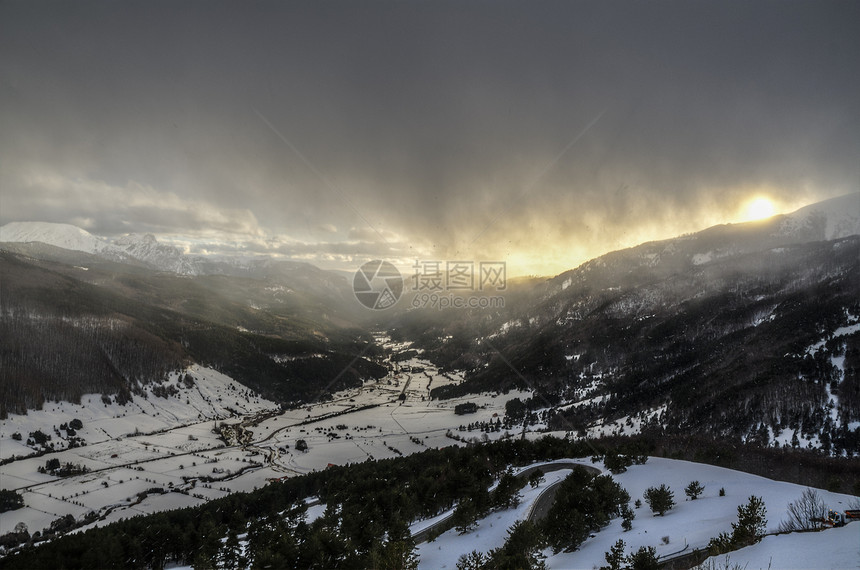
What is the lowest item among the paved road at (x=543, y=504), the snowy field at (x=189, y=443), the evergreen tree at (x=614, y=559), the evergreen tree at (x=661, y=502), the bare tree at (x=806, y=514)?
the snowy field at (x=189, y=443)

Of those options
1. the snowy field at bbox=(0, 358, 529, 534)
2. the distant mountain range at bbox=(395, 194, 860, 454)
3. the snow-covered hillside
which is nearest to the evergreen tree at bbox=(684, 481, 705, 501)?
the snow-covered hillside

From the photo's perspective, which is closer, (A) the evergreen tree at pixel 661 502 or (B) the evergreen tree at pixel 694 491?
(A) the evergreen tree at pixel 661 502

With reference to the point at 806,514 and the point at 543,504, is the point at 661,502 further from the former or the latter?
the point at 543,504

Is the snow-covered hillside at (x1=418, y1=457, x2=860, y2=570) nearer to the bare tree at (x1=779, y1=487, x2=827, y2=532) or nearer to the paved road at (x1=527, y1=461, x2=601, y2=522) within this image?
the bare tree at (x1=779, y1=487, x2=827, y2=532)

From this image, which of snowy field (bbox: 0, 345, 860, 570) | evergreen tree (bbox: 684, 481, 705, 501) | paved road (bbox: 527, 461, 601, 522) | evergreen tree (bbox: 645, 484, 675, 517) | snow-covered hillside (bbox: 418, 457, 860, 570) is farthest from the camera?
paved road (bbox: 527, 461, 601, 522)

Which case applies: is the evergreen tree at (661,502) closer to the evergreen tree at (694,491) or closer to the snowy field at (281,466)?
the snowy field at (281,466)

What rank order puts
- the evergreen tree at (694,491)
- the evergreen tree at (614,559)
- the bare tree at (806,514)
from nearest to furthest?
the evergreen tree at (614,559) → the bare tree at (806,514) → the evergreen tree at (694,491)

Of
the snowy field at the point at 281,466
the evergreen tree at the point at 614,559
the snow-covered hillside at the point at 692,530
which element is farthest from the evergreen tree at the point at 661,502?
the evergreen tree at the point at 614,559

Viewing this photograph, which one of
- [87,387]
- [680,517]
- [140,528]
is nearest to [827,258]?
[680,517]
